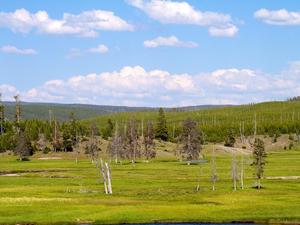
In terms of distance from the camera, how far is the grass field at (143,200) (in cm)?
6700

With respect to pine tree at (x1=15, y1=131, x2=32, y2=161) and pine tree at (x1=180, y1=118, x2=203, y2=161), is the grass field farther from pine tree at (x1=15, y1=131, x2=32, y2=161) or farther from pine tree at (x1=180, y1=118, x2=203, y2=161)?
pine tree at (x1=15, y1=131, x2=32, y2=161)

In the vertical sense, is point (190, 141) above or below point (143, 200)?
above

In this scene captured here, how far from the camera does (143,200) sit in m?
82.2

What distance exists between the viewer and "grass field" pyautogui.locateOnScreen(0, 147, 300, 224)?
220 ft

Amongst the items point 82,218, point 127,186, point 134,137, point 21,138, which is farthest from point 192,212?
point 21,138

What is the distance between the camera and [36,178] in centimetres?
12250

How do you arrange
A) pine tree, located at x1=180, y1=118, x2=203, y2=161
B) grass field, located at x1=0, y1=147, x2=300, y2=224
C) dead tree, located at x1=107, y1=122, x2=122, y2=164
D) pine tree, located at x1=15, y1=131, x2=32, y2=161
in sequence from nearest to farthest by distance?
grass field, located at x1=0, y1=147, x2=300, y2=224 < pine tree, located at x1=180, y1=118, x2=203, y2=161 < dead tree, located at x1=107, y1=122, x2=122, y2=164 < pine tree, located at x1=15, y1=131, x2=32, y2=161

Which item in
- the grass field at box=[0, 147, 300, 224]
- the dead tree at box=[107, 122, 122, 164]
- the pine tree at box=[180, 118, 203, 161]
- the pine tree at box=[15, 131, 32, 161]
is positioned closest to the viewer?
the grass field at box=[0, 147, 300, 224]

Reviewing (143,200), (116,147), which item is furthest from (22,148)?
(143,200)

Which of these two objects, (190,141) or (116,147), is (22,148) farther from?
(190,141)

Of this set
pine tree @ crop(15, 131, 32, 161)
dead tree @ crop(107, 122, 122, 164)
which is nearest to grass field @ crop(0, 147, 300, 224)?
dead tree @ crop(107, 122, 122, 164)

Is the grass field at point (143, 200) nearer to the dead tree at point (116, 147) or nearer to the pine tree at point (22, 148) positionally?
the dead tree at point (116, 147)

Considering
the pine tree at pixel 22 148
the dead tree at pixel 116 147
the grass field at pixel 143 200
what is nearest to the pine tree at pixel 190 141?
the dead tree at pixel 116 147

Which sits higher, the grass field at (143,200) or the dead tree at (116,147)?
the dead tree at (116,147)
